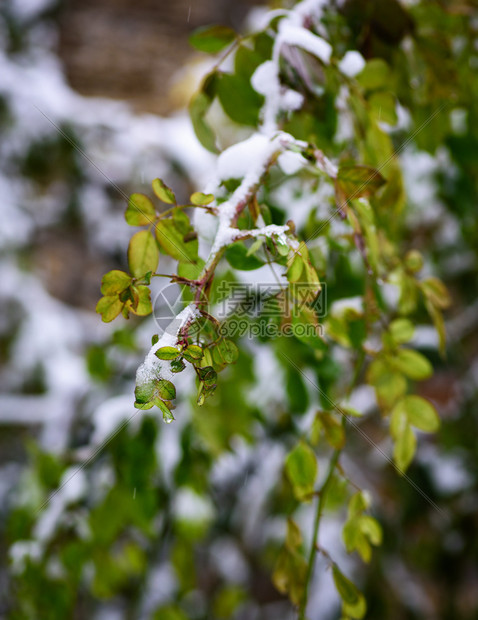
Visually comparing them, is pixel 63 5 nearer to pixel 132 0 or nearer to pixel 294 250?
pixel 132 0

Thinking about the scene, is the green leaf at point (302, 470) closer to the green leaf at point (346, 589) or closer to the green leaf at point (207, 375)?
the green leaf at point (346, 589)

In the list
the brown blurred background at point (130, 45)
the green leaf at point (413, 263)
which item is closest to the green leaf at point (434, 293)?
the green leaf at point (413, 263)

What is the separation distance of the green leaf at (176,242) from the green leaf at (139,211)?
1 centimetres

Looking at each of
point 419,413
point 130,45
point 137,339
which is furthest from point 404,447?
point 130,45

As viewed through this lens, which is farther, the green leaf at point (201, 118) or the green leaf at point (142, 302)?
the green leaf at point (201, 118)

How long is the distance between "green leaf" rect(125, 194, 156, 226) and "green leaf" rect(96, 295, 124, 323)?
2.9 inches

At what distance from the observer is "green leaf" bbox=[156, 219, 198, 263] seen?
40 centimetres

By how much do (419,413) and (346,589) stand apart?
0.58 feet

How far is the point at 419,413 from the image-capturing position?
0.49 metres

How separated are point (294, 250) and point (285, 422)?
2.31 feet

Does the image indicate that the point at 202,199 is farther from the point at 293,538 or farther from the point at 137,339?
the point at 137,339

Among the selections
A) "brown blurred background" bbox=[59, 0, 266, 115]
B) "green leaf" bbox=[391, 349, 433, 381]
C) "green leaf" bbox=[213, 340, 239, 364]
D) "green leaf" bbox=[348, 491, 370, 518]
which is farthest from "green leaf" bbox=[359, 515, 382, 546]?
"brown blurred background" bbox=[59, 0, 266, 115]

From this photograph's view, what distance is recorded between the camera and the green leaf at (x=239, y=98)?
52 centimetres

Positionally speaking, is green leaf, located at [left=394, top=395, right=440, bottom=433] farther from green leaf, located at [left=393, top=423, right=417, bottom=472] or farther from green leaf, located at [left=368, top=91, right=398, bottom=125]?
green leaf, located at [left=368, top=91, right=398, bottom=125]
